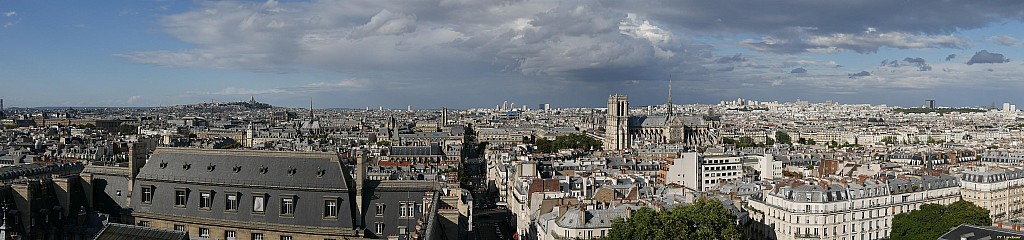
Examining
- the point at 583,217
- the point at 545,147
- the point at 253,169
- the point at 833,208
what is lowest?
the point at 545,147

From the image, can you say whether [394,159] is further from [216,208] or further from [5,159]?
[216,208]

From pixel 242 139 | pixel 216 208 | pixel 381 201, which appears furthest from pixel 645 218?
pixel 242 139

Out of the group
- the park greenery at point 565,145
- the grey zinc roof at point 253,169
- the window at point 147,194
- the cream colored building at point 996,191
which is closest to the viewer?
the grey zinc roof at point 253,169

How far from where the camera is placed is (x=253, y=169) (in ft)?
141

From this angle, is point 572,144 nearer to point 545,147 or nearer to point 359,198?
point 545,147

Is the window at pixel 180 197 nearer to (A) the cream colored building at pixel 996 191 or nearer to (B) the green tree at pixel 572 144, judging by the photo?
(A) the cream colored building at pixel 996 191

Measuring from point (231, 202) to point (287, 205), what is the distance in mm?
3178

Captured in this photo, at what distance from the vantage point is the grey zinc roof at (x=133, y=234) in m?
33.8

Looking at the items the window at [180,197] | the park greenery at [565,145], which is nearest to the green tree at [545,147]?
the park greenery at [565,145]

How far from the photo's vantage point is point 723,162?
10344cm

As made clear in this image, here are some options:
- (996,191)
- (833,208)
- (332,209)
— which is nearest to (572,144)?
(996,191)

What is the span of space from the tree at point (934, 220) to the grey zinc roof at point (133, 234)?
177ft

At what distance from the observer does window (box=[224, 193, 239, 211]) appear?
139 feet

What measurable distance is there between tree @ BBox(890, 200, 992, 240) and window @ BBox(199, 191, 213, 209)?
169 feet
